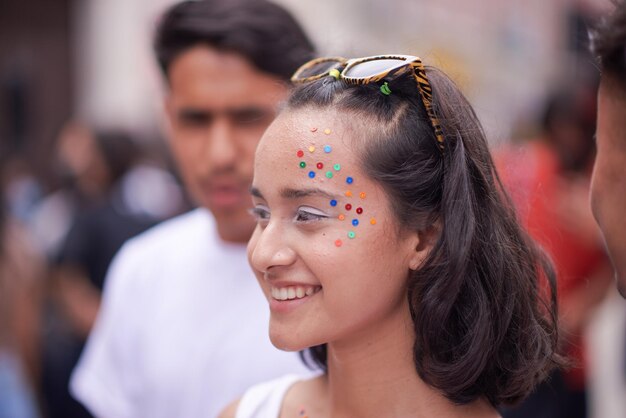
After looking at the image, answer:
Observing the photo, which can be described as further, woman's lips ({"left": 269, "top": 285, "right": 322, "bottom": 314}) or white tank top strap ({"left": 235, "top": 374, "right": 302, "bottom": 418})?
white tank top strap ({"left": 235, "top": 374, "right": 302, "bottom": 418})

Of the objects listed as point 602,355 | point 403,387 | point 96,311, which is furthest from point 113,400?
point 602,355

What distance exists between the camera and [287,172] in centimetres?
210

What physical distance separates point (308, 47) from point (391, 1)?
600 inches

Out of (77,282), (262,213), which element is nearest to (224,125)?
(262,213)

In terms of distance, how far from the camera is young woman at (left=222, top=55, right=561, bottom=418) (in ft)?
6.79

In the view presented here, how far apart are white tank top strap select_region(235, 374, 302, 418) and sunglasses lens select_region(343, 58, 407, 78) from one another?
2.93ft

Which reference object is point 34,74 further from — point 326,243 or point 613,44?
point 613,44

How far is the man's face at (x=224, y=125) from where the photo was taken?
3053 millimetres

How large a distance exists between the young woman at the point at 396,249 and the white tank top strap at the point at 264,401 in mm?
232

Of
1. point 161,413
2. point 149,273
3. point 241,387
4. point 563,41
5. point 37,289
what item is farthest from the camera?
point 563,41

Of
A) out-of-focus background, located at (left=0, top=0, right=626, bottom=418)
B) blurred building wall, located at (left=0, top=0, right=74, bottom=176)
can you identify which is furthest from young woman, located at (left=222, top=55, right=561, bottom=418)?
blurred building wall, located at (left=0, top=0, right=74, bottom=176)

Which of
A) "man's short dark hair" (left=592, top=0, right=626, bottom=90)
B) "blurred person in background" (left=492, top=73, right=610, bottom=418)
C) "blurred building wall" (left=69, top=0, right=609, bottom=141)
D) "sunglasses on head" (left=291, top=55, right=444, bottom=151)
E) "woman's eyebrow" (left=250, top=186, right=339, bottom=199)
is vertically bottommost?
"blurred building wall" (left=69, top=0, right=609, bottom=141)

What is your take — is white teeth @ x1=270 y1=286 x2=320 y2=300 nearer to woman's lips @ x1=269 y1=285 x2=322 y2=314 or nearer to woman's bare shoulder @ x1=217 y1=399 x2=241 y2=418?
woman's lips @ x1=269 y1=285 x2=322 y2=314

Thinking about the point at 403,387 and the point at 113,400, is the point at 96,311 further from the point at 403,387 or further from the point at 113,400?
the point at 403,387
